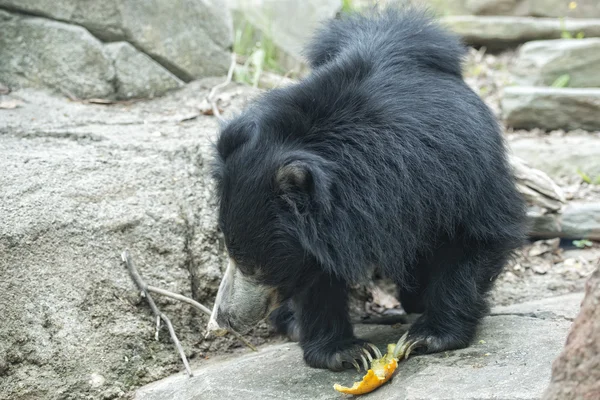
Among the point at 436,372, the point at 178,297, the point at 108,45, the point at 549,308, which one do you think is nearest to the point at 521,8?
the point at 108,45

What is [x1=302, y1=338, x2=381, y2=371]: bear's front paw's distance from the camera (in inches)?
121

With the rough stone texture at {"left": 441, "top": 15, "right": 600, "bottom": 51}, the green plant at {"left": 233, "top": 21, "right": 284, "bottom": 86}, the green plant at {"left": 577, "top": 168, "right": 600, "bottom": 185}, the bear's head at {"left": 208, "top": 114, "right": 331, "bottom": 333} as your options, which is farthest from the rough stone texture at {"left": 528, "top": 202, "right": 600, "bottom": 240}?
the rough stone texture at {"left": 441, "top": 15, "right": 600, "bottom": 51}

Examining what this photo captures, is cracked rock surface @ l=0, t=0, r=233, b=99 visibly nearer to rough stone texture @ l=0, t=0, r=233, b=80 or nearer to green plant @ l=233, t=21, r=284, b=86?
rough stone texture @ l=0, t=0, r=233, b=80

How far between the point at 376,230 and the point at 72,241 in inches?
59.5

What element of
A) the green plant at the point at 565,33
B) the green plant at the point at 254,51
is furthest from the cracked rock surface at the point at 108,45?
the green plant at the point at 565,33

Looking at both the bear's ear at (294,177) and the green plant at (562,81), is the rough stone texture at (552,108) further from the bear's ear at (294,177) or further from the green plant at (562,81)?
the bear's ear at (294,177)

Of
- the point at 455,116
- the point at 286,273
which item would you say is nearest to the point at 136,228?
the point at 286,273

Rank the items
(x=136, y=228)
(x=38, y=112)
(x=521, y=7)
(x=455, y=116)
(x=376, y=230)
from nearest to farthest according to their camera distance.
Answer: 1. (x=376, y=230)
2. (x=455, y=116)
3. (x=136, y=228)
4. (x=38, y=112)
5. (x=521, y=7)

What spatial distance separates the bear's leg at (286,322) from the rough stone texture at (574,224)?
1665 millimetres

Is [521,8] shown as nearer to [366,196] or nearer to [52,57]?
[52,57]

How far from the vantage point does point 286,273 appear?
281 centimetres

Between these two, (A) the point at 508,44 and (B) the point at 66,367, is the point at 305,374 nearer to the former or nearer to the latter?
(B) the point at 66,367

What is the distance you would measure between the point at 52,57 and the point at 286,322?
2.59 metres

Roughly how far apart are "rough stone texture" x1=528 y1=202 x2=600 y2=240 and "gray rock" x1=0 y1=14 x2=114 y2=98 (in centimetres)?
307
